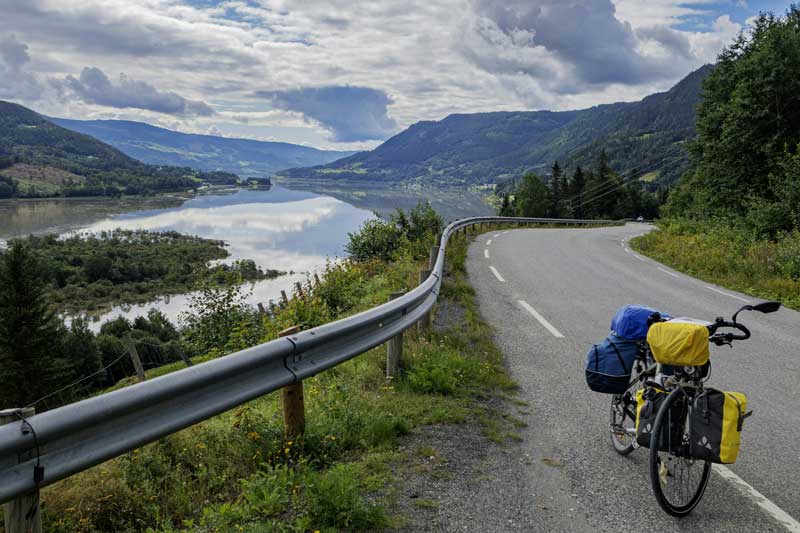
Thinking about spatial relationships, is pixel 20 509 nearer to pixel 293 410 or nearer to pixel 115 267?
pixel 293 410

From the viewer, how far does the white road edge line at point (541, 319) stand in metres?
8.16

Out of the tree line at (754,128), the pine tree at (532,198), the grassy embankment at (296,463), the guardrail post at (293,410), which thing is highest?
the tree line at (754,128)

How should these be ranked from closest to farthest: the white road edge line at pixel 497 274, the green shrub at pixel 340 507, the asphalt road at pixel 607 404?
the green shrub at pixel 340 507
the asphalt road at pixel 607 404
the white road edge line at pixel 497 274

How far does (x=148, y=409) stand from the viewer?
259 cm

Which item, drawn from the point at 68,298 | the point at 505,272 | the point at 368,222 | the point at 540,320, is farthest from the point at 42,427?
the point at 68,298

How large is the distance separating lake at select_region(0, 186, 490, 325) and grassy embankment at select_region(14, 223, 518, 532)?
6774 centimetres

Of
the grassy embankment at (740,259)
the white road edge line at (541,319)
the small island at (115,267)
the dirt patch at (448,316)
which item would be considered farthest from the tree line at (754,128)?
the small island at (115,267)

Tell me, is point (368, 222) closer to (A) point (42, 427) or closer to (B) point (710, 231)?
(B) point (710, 231)

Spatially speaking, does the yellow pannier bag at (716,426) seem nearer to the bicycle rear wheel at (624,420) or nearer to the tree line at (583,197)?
the bicycle rear wheel at (624,420)

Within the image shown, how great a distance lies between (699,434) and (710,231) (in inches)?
788

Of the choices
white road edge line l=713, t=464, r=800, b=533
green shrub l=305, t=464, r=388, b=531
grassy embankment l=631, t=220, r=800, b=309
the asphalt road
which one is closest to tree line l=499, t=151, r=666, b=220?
grassy embankment l=631, t=220, r=800, b=309

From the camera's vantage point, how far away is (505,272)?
46.0 feet

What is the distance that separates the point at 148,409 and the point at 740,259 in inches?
634

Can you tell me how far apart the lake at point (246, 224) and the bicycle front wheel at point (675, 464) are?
230ft
